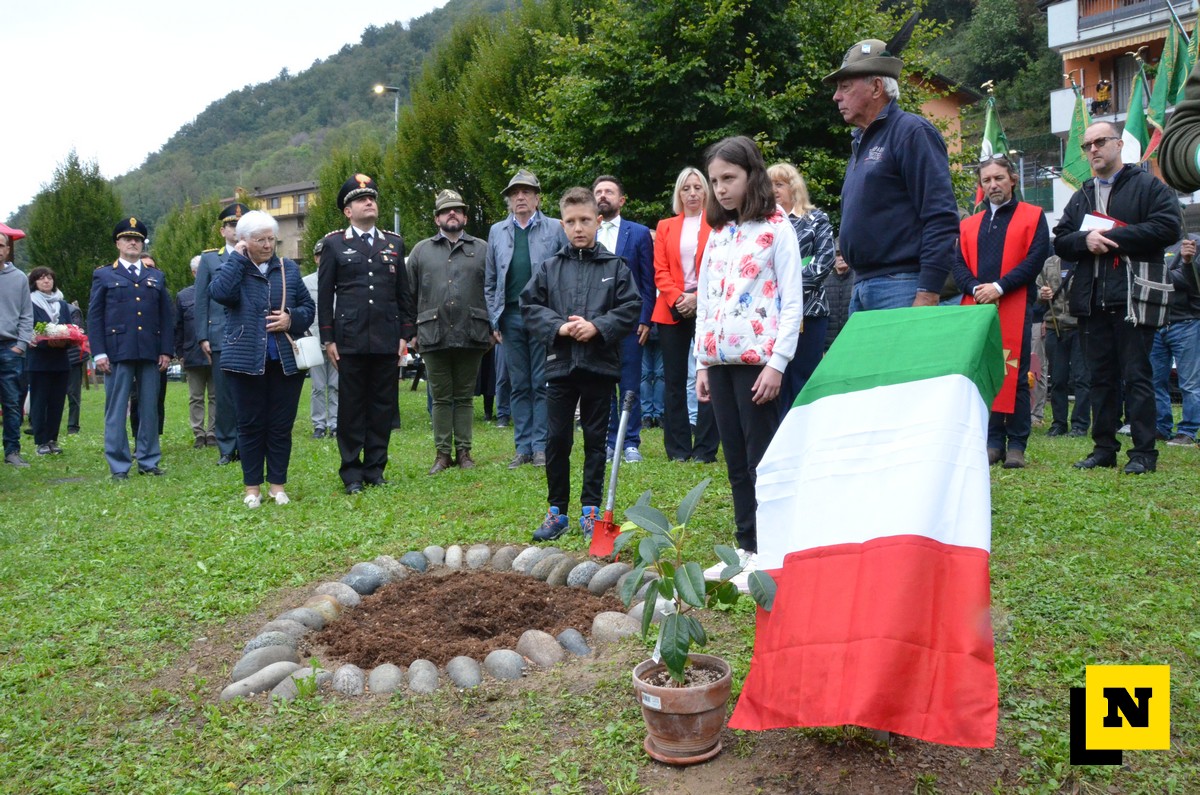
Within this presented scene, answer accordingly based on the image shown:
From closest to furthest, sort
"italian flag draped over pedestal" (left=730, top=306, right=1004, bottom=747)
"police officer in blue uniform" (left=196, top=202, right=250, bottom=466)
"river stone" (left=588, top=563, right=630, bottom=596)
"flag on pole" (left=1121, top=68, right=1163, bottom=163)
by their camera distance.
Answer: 1. "italian flag draped over pedestal" (left=730, top=306, right=1004, bottom=747)
2. "river stone" (left=588, top=563, right=630, bottom=596)
3. "police officer in blue uniform" (left=196, top=202, right=250, bottom=466)
4. "flag on pole" (left=1121, top=68, right=1163, bottom=163)

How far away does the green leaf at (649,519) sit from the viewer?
9.90ft

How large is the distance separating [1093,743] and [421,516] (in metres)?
4.40

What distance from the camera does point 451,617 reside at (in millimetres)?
4457

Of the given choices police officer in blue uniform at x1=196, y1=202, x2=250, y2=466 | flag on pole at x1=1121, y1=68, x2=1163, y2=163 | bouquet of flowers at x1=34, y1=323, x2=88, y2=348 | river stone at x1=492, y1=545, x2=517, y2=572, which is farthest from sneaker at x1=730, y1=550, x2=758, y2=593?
flag on pole at x1=1121, y1=68, x2=1163, y2=163

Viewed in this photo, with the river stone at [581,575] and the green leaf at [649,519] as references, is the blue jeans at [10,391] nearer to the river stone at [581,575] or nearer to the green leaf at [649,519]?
the river stone at [581,575]

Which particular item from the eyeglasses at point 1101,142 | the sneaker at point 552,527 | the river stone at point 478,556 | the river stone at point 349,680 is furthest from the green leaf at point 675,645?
the eyeglasses at point 1101,142

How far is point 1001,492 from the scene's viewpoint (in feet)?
19.9

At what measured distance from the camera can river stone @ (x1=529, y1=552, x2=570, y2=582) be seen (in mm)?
4953

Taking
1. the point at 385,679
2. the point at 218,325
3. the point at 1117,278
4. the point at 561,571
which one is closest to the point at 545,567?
the point at 561,571

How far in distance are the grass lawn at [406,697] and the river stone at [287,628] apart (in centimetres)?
16

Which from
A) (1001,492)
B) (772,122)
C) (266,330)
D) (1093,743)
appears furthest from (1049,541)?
(772,122)

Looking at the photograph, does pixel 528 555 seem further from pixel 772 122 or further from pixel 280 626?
pixel 772 122

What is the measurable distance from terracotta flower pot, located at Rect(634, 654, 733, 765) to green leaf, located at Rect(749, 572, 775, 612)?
30 cm

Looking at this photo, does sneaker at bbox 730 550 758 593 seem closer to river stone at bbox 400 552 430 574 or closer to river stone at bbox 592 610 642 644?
river stone at bbox 592 610 642 644
